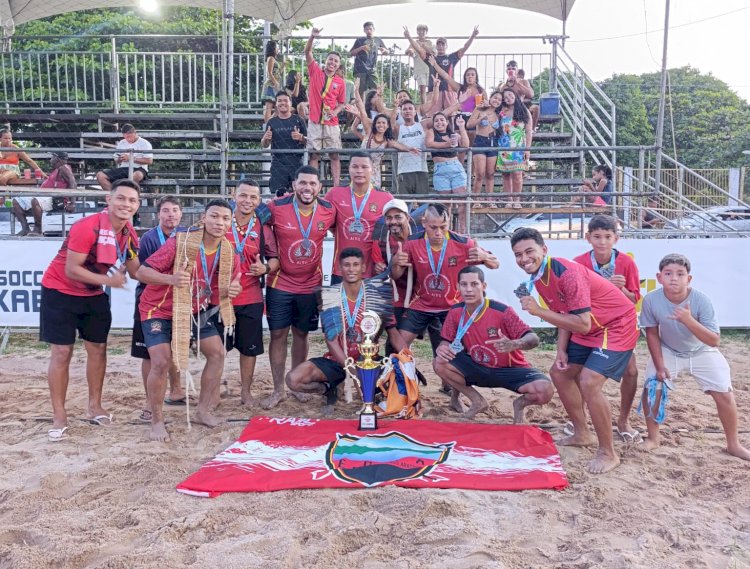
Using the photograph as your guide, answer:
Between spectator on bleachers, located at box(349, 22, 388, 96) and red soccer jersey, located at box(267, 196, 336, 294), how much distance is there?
21.4 feet

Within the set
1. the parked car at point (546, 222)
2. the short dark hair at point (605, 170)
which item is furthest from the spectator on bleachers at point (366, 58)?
the short dark hair at point (605, 170)

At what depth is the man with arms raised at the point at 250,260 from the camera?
19.5 feet

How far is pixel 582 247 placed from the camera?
8.83 metres

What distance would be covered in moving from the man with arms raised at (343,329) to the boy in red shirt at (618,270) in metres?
1.74

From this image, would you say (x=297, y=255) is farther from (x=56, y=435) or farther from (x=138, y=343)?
(x=56, y=435)

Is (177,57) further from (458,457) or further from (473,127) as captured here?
(458,457)

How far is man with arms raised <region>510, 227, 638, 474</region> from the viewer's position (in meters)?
4.71

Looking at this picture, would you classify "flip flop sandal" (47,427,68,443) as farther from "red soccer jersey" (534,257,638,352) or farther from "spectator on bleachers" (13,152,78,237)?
"spectator on bleachers" (13,152,78,237)

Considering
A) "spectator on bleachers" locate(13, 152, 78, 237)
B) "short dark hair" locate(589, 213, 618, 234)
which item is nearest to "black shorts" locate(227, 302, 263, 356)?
"short dark hair" locate(589, 213, 618, 234)

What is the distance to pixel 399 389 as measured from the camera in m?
5.67

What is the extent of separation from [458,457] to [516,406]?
1119 millimetres

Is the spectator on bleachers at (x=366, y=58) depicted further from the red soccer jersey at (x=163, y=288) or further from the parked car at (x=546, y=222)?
the red soccer jersey at (x=163, y=288)

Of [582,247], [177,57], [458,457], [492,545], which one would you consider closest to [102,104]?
[177,57]

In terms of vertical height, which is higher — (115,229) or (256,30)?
(256,30)
